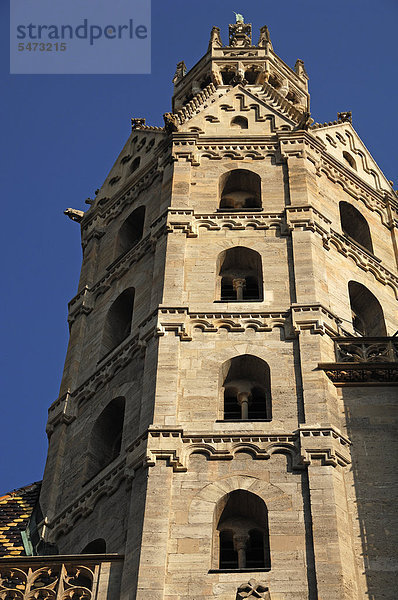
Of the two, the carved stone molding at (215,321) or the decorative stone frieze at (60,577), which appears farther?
the carved stone molding at (215,321)

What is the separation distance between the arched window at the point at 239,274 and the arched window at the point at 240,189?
2582mm

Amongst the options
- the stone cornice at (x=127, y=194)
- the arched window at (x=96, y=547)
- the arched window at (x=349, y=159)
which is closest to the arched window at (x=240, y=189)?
the stone cornice at (x=127, y=194)

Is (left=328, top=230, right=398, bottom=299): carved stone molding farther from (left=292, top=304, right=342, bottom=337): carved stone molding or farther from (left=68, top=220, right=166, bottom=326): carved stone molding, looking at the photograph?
(left=68, top=220, right=166, bottom=326): carved stone molding

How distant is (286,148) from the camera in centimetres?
3142

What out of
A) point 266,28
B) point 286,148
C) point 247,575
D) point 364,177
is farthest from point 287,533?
point 266,28

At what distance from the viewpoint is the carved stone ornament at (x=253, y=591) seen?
19234 mm

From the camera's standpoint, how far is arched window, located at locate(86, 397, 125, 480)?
975 inches

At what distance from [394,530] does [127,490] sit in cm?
449

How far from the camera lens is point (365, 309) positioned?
1123 inches

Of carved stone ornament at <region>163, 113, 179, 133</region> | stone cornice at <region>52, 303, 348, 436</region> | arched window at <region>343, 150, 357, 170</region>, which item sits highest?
arched window at <region>343, 150, 357, 170</region>

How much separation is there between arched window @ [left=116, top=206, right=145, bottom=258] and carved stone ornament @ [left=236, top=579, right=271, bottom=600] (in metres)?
13.2

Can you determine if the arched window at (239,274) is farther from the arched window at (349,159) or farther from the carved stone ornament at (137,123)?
the carved stone ornament at (137,123)

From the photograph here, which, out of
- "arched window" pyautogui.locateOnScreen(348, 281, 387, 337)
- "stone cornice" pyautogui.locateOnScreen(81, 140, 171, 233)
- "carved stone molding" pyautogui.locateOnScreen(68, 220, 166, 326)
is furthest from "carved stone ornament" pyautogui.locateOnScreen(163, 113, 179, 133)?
"arched window" pyautogui.locateOnScreen(348, 281, 387, 337)

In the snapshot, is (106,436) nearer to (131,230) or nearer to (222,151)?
(131,230)
